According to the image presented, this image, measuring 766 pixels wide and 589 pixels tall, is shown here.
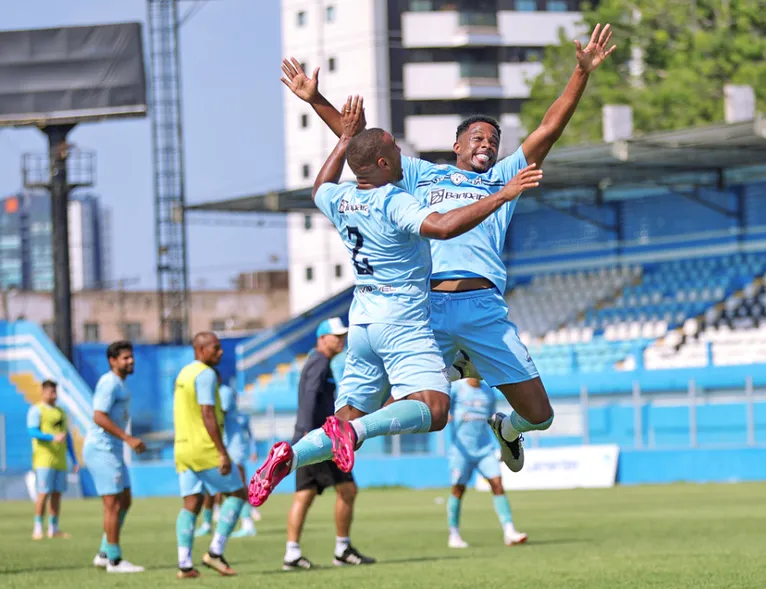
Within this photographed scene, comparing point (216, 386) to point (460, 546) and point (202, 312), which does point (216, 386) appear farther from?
point (202, 312)

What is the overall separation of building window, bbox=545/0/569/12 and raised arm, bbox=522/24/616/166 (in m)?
70.0

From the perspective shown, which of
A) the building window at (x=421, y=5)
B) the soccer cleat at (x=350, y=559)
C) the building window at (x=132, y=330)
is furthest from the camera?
the building window at (x=132, y=330)

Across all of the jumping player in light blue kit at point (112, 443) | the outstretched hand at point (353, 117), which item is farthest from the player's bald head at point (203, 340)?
the outstretched hand at point (353, 117)

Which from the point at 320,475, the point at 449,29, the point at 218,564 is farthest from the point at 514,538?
the point at 449,29

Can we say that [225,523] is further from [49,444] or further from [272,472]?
[49,444]

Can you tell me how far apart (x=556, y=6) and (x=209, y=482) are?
68.0m

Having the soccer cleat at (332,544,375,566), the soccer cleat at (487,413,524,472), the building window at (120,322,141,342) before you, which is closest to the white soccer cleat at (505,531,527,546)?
the soccer cleat at (332,544,375,566)

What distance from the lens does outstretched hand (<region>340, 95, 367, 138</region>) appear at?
34.3 ft

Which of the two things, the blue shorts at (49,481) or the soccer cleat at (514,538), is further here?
the blue shorts at (49,481)

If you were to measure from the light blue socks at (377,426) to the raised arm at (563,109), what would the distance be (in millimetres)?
1950

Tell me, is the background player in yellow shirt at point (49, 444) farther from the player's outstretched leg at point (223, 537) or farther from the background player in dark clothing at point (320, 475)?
the player's outstretched leg at point (223, 537)

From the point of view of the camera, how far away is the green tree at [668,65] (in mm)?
49656

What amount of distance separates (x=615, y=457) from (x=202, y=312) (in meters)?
60.0

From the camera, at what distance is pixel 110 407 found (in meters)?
15.2
